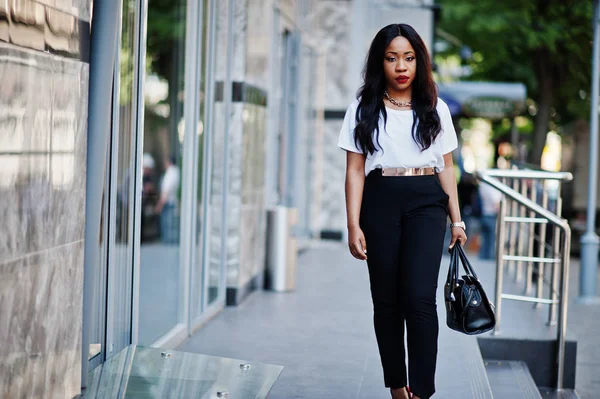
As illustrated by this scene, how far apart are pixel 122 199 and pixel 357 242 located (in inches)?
60.6

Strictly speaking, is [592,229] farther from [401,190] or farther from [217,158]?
[401,190]

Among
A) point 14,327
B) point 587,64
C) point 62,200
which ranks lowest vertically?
point 14,327

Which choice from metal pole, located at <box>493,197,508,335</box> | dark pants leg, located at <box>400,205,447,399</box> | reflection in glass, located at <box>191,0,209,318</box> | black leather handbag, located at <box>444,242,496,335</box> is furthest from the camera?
reflection in glass, located at <box>191,0,209,318</box>

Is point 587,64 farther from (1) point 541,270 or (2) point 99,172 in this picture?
(2) point 99,172

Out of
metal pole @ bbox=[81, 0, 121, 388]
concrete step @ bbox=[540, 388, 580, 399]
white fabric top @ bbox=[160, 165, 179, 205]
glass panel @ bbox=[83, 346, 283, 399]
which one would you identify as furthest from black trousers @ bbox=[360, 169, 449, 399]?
white fabric top @ bbox=[160, 165, 179, 205]

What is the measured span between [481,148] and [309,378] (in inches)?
2034

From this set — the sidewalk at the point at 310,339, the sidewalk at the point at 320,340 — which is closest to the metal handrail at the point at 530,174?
the sidewalk at the point at 320,340

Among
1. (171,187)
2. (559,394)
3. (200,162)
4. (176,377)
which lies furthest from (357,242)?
(171,187)

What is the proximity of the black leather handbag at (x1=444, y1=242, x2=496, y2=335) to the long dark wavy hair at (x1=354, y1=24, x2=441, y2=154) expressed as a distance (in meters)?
0.56

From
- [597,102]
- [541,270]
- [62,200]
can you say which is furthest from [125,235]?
[597,102]

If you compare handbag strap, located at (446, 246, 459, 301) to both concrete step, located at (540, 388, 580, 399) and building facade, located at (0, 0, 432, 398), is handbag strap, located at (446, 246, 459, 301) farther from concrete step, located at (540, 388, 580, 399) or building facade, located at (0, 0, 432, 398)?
concrete step, located at (540, 388, 580, 399)

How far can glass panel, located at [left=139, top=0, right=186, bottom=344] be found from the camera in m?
7.28

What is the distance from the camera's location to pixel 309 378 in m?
5.43

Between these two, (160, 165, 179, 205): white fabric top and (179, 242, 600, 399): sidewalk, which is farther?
(160, 165, 179, 205): white fabric top
